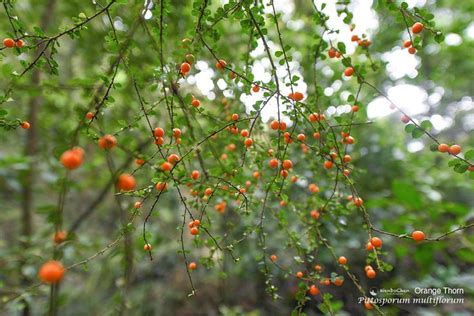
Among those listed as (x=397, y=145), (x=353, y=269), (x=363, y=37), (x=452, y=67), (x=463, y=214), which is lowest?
(x=353, y=269)

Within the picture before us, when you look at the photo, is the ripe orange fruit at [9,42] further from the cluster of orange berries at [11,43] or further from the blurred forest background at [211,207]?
the blurred forest background at [211,207]

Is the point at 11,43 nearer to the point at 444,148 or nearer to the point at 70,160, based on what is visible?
the point at 70,160

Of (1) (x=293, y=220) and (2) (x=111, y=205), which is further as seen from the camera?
(2) (x=111, y=205)

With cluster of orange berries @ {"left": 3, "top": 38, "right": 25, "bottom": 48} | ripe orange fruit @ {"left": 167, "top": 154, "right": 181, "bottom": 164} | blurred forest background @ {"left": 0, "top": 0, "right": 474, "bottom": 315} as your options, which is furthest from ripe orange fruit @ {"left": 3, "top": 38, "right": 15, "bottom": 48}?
blurred forest background @ {"left": 0, "top": 0, "right": 474, "bottom": 315}

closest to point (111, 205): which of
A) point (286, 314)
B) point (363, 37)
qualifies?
point (286, 314)

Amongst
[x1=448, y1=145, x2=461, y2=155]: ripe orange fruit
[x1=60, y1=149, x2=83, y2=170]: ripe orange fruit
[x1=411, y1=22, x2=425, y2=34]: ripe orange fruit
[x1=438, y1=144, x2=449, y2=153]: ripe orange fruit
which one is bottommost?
[x1=60, y1=149, x2=83, y2=170]: ripe orange fruit

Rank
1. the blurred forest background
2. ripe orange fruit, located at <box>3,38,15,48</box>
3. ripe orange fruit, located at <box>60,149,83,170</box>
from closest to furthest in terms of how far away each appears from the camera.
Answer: ripe orange fruit, located at <box>60,149,83,170</box> → ripe orange fruit, located at <box>3,38,15,48</box> → the blurred forest background

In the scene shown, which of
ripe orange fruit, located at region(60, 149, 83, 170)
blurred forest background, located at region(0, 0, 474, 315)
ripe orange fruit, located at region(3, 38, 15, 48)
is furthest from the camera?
blurred forest background, located at region(0, 0, 474, 315)

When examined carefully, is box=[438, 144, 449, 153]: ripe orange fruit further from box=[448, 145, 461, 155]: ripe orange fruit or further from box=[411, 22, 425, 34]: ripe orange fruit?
box=[411, 22, 425, 34]: ripe orange fruit

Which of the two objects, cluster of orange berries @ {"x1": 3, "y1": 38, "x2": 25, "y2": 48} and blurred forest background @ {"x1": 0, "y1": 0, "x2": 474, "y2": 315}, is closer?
cluster of orange berries @ {"x1": 3, "y1": 38, "x2": 25, "y2": 48}

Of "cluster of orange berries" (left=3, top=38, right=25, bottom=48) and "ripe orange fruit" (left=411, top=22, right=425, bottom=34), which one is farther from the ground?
"cluster of orange berries" (left=3, top=38, right=25, bottom=48)

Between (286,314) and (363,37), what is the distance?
1.87 m

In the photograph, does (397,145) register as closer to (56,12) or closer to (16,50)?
(16,50)

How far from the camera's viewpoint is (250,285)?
2.62m
